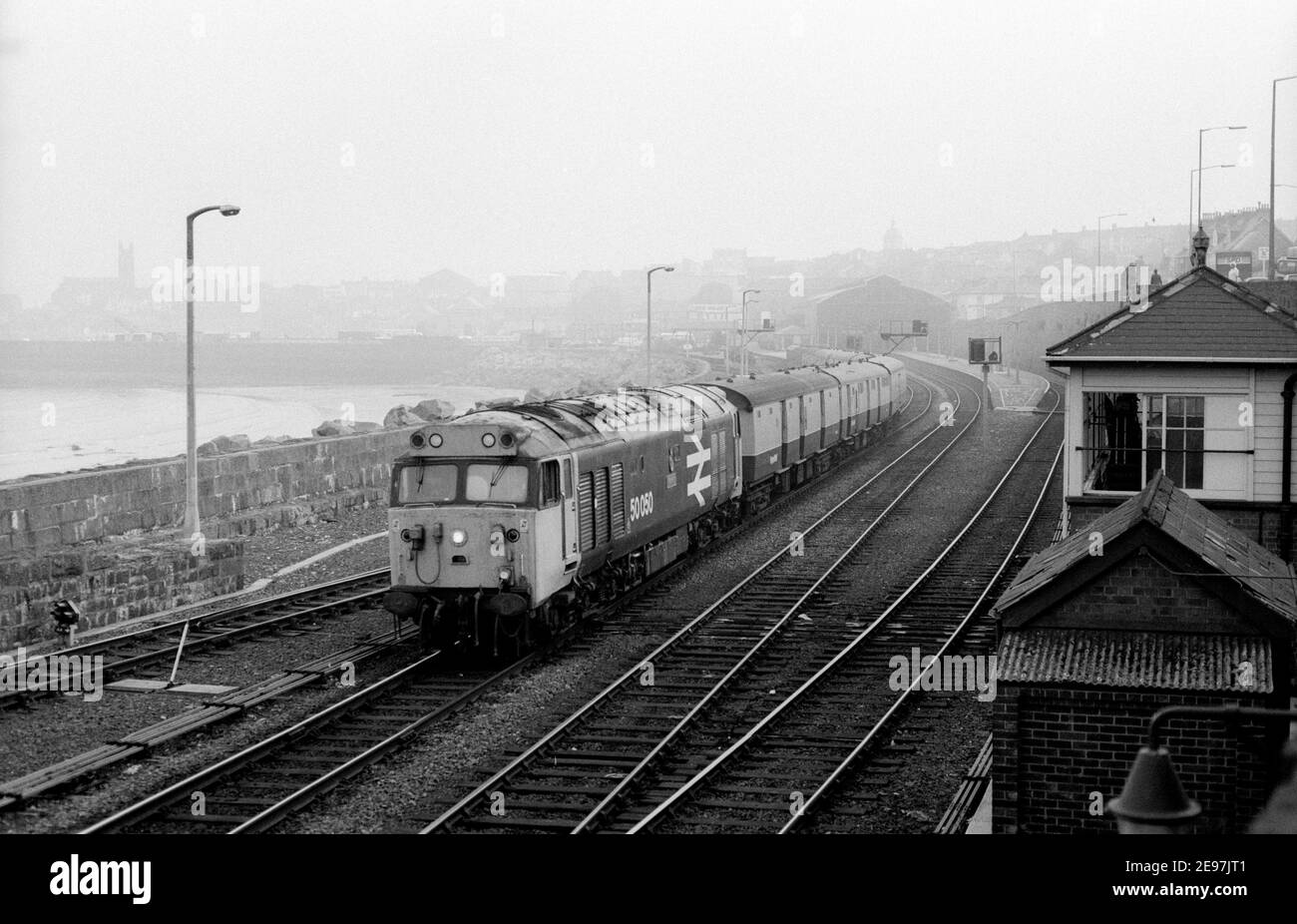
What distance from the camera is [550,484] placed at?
1806 cm

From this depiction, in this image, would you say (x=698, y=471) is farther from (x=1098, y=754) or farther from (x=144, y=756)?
(x=1098, y=754)

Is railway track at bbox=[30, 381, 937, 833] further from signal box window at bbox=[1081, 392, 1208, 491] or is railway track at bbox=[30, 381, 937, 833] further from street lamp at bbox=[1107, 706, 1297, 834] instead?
signal box window at bbox=[1081, 392, 1208, 491]

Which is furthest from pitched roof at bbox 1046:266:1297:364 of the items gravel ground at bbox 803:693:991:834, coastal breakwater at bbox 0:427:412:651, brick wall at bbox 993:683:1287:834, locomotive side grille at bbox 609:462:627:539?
coastal breakwater at bbox 0:427:412:651

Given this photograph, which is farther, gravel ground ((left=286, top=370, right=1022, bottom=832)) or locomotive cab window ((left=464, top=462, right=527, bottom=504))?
locomotive cab window ((left=464, top=462, right=527, bottom=504))

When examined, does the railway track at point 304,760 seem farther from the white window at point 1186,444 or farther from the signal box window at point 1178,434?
the signal box window at point 1178,434

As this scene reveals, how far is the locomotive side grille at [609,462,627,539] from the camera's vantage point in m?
20.7

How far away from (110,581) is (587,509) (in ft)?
23.3

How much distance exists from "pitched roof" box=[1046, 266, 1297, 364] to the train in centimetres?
639

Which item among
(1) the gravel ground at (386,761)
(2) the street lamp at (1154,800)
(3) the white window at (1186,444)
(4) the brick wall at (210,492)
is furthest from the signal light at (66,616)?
(2) the street lamp at (1154,800)

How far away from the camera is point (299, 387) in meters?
137

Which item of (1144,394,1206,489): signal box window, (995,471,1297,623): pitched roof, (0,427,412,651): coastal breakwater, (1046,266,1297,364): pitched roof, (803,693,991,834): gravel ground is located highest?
(1046,266,1297,364): pitched roof
